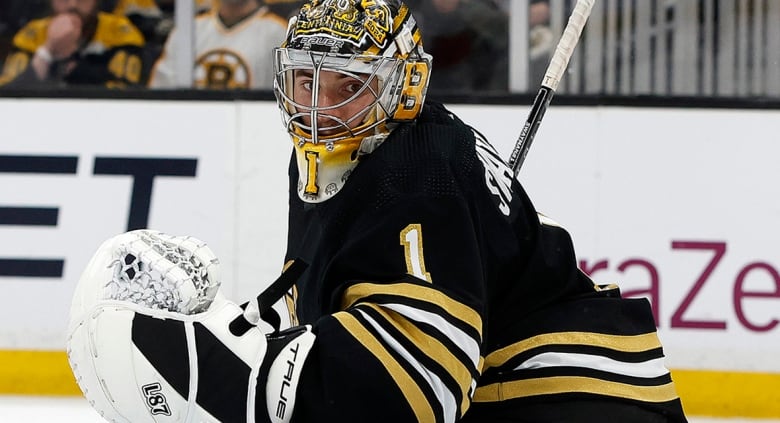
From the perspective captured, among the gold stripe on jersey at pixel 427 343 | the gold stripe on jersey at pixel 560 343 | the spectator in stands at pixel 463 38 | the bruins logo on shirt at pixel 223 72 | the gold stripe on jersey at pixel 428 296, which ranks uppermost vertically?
the spectator in stands at pixel 463 38

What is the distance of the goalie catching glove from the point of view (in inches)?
56.4

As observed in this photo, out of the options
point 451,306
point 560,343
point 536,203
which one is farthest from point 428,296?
point 536,203

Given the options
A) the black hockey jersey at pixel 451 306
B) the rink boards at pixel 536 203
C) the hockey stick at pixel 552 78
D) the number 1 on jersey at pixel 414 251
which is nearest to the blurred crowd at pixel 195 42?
the rink boards at pixel 536 203

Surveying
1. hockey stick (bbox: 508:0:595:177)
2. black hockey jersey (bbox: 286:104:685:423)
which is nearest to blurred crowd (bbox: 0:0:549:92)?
hockey stick (bbox: 508:0:595:177)

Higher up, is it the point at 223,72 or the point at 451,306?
the point at 223,72

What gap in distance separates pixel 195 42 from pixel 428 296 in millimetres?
2813

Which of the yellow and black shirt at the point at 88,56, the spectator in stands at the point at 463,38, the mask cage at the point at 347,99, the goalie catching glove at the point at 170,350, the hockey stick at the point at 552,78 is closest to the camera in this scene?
the goalie catching glove at the point at 170,350

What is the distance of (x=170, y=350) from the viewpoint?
1.44 metres

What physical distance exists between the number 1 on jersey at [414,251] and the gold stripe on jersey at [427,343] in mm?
55

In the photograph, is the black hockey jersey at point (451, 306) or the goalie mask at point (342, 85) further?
the goalie mask at point (342, 85)

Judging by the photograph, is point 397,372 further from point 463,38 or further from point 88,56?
point 88,56

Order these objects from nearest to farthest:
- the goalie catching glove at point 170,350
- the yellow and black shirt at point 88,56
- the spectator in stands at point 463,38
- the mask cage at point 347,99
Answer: the goalie catching glove at point 170,350 → the mask cage at point 347,99 → the spectator in stands at point 463,38 → the yellow and black shirt at point 88,56

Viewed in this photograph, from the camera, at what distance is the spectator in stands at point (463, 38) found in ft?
13.1

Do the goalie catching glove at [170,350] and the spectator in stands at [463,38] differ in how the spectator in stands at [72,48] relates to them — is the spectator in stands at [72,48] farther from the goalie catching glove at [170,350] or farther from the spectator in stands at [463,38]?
the goalie catching glove at [170,350]
